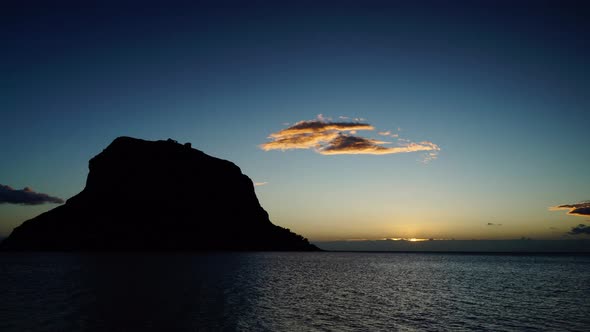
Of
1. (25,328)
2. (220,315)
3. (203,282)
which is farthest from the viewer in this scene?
(203,282)

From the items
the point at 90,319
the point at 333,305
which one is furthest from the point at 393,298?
the point at 90,319

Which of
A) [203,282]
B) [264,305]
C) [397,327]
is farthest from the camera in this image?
[203,282]

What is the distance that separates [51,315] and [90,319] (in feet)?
13.7

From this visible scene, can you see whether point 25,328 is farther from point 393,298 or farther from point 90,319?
point 393,298

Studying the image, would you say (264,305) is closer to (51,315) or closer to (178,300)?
(178,300)

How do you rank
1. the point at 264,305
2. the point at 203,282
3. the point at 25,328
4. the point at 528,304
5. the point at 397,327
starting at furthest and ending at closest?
1. the point at 203,282
2. the point at 528,304
3. the point at 264,305
4. the point at 397,327
5. the point at 25,328

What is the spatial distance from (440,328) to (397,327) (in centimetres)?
326

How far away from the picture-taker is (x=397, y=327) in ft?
98.7

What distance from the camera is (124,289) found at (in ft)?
161

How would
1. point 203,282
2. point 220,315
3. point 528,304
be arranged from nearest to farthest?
point 220,315 → point 528,304 → point 203,282

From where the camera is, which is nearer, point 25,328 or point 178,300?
point 25,328

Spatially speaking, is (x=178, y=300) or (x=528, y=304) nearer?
(x=178, y=300)

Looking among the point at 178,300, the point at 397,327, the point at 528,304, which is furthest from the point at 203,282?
the point at 528,304

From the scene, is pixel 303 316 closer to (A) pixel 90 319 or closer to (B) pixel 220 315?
(B) pixel 220 315
